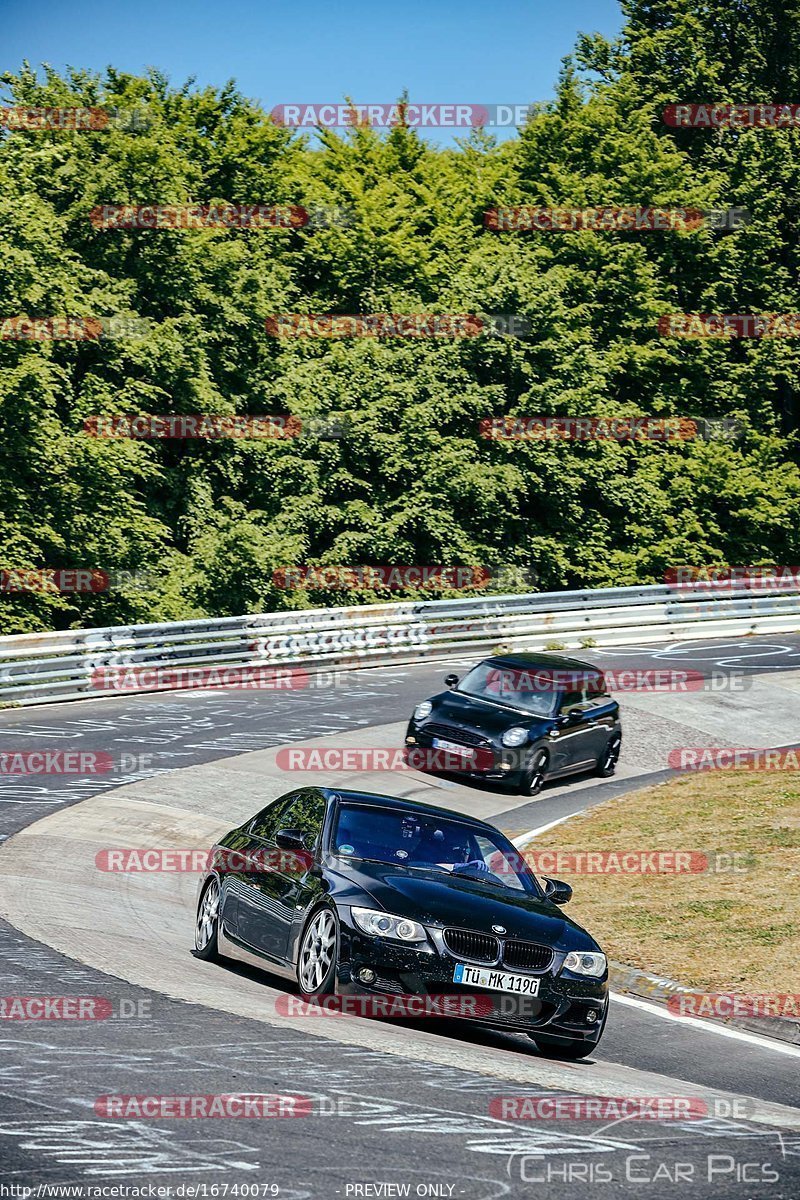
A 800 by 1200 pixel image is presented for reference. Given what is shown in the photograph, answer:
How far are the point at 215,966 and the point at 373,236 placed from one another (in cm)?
4272

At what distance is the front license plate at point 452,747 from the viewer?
67.7 feet

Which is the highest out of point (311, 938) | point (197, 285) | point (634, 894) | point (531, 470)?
point (197, 285)

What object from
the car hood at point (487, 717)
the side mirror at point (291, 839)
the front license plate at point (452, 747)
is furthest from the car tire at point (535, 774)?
the side mirror at point (291, 839)

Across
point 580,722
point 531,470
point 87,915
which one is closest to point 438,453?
point 531,470

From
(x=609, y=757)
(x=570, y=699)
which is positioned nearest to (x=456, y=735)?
(x=570, y=699)

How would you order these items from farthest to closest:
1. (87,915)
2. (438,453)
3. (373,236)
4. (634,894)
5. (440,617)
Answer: (373,236)
(438,453)
(440,617)
(634,894)
(87,915)

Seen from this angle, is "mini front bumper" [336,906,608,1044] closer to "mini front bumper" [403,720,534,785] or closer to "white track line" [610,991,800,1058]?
"white track line" [610,991,800,1058]

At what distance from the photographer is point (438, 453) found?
132 ft

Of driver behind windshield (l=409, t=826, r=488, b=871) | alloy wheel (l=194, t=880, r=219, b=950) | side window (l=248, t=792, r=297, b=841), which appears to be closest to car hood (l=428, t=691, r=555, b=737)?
side window (l=248, t=792, r=297, b=841)

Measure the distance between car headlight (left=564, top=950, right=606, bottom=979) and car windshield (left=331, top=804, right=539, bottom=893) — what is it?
0.94 metres

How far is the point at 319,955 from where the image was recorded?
31.1 ft

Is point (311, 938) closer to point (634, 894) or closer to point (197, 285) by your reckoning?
point (634, 894)

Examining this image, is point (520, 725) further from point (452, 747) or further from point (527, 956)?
point (527, 956)

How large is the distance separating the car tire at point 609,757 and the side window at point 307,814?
11.8 metres
